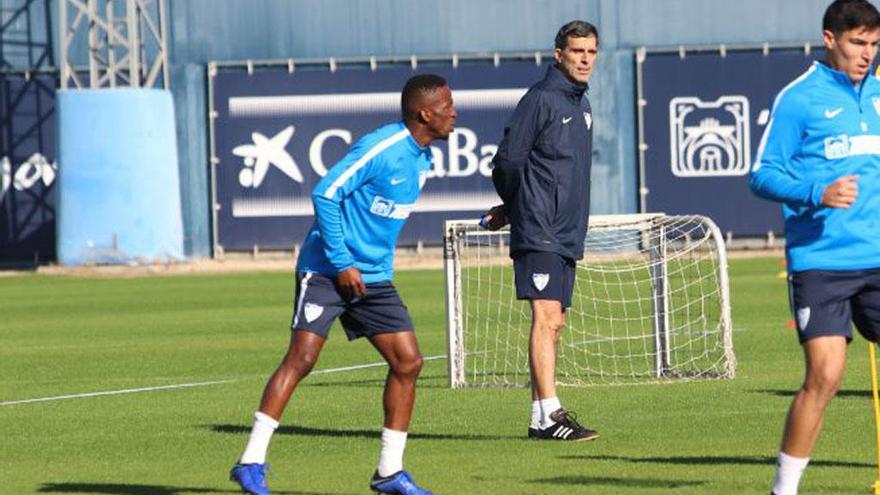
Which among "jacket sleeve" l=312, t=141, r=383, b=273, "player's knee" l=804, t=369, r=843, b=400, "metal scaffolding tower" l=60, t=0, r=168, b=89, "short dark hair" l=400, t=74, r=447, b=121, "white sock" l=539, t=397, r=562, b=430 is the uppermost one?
"metal scaffolding tower" l=60, t=0, r=168, b=89

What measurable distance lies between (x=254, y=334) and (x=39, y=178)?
18169 millimetres

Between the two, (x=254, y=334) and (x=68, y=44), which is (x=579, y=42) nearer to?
(x=254, y=334)

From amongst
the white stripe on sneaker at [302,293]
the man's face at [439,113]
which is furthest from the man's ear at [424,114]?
the white stripe on sneaker at [302,293]

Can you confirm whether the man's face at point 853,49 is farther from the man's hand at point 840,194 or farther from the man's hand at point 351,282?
the man's hand at point 351,282

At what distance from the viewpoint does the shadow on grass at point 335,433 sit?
12141 millimetres

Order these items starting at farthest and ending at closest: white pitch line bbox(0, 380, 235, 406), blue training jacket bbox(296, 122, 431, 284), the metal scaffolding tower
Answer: the metal scaffolding tower, white pitch line bbox(0, 380, 235, 406), blue training jacket bbox(296, 122, 431, 284)

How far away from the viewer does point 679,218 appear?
15039mm

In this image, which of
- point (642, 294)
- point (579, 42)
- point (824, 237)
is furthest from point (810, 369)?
point (642, 294)

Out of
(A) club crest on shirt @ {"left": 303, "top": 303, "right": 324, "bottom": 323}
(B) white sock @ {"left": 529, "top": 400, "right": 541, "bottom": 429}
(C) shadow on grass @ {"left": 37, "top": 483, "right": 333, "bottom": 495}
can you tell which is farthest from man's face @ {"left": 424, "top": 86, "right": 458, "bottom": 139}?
(B) white sock @ {"left": 529, "top": 400, "right": 541, "bottom": 429}

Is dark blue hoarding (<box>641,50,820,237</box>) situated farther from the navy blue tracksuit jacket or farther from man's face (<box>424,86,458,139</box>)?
man's face (<box>424,86,458,139</box>)

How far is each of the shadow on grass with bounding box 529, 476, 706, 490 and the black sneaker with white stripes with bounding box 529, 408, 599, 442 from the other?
1.50 m

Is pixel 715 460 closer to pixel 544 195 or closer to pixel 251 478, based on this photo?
pixel 544 195

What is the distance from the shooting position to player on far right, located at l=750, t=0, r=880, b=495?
27.7 feet

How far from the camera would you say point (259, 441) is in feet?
31.6
